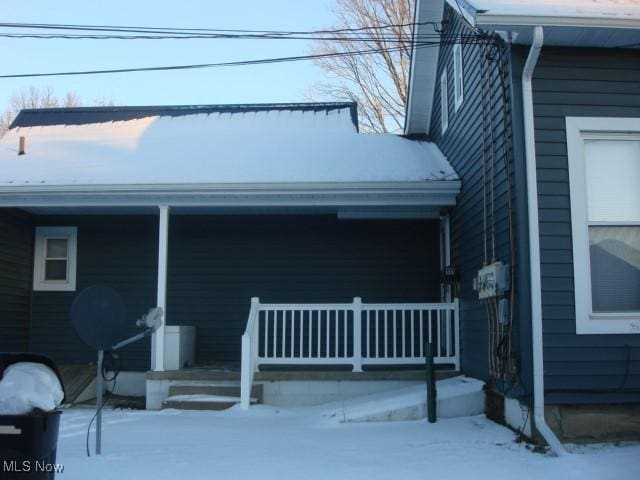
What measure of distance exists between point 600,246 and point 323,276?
4998 mm

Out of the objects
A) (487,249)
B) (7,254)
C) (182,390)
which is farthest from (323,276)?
(7,254)

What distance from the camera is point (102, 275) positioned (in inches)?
413

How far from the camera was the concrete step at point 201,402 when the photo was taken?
793 centimetres

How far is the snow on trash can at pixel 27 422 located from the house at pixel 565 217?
3.89m

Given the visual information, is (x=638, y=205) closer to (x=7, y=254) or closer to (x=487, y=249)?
(x=487, y=249)

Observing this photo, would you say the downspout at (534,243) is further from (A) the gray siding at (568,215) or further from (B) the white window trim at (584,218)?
(B) the white window trim at (584,218)

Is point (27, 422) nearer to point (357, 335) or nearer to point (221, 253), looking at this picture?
point (357, 335)

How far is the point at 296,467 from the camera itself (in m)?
5.15

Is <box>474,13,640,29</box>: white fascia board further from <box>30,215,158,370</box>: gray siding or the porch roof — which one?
<box>30,215,158,370</box>: gray siding

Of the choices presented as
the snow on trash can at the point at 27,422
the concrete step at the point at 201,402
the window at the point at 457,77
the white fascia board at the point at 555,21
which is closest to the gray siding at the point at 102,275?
the concrete step at the point at 201,402

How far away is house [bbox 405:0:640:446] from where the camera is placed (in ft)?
18.9

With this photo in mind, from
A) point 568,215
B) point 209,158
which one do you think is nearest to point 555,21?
point 568,215

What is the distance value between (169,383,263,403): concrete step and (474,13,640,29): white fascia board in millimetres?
5093

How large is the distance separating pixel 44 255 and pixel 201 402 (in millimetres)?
4354
